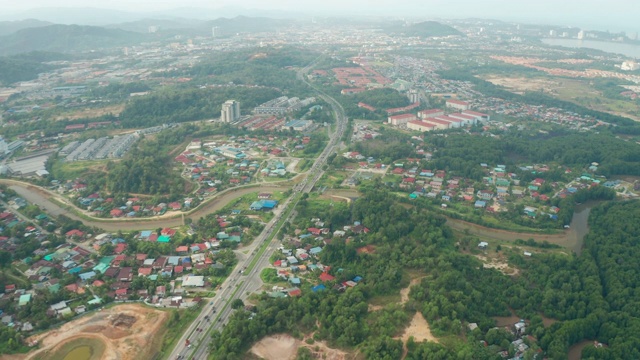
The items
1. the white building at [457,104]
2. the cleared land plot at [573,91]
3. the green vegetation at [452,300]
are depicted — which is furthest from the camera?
the cleared land plot at [573,91]

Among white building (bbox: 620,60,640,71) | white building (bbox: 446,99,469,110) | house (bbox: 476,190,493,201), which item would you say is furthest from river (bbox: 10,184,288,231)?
white building (bbox: 620,60,640,71)

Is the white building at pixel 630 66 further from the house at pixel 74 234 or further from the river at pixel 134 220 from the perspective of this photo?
the house at pixel 74 234

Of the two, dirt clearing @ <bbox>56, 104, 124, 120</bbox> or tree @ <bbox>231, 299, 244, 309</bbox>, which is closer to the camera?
tree @ <bbox>231, 299, 244, 309</bbox>

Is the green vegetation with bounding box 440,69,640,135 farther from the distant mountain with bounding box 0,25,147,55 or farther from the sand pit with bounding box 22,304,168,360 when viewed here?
the distant mountain with bounding box 0,25,147,55

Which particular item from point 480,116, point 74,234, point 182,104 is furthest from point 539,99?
point 74,234

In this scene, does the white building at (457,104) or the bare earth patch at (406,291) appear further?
the white building at (457,104)

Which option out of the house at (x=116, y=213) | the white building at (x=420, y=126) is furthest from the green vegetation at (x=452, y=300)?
the white building at (x=420, y=126)
